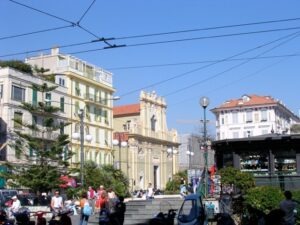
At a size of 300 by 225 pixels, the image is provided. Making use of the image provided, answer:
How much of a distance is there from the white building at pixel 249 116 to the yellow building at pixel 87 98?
118ft

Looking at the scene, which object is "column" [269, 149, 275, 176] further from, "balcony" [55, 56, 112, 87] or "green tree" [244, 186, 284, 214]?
"balcony" [55, 56, 112, 87]

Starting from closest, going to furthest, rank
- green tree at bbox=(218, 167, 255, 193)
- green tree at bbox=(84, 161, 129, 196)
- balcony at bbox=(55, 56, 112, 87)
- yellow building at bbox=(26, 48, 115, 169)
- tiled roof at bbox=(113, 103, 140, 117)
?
green tree at bbox=(218, 167, 255, 193) → green tree at bbox=(84, 161, 129, 196) → yellow building at bbox=(26, 48, 115, 169) → balcony at bbox=(55, 56, 112, 87) → tiled roof at bbox=(113, 103, 140, 117)

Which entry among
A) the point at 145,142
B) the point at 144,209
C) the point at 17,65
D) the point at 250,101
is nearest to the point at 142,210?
the point at 144,209

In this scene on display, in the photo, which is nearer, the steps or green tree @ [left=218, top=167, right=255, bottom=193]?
green tree @ [left=218, top=167, right=255, bottom=193]

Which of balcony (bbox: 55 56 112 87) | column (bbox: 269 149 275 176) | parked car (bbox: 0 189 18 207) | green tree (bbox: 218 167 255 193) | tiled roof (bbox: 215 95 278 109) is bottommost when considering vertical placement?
parked car (bbox: 0 189 18 207)

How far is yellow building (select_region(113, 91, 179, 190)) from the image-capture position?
74.4m

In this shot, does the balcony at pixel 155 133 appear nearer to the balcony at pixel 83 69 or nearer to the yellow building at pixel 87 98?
the yellow building at pixel 87 98

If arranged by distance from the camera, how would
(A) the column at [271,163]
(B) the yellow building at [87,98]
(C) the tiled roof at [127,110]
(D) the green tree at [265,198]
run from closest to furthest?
(D) the green tree at [265,198]
(A) the column at [271,163]
(B) the yellow building at [87,98]
(C) the tiled roof at [127,110]

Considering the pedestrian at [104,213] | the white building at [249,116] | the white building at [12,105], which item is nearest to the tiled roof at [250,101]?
the white building at [249,116]

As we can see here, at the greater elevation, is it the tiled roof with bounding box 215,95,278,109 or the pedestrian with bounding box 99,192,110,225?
the tiled roof with bounding box 215,95,278,109

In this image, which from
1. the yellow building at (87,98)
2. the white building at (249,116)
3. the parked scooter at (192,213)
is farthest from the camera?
the white building at (249,116)

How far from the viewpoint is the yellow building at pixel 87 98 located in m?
59.8

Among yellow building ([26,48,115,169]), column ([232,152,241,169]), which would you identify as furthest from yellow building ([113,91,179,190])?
column ([232,152,241,169])

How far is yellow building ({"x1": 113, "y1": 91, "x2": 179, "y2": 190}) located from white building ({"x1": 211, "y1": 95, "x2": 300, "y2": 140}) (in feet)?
54.6
